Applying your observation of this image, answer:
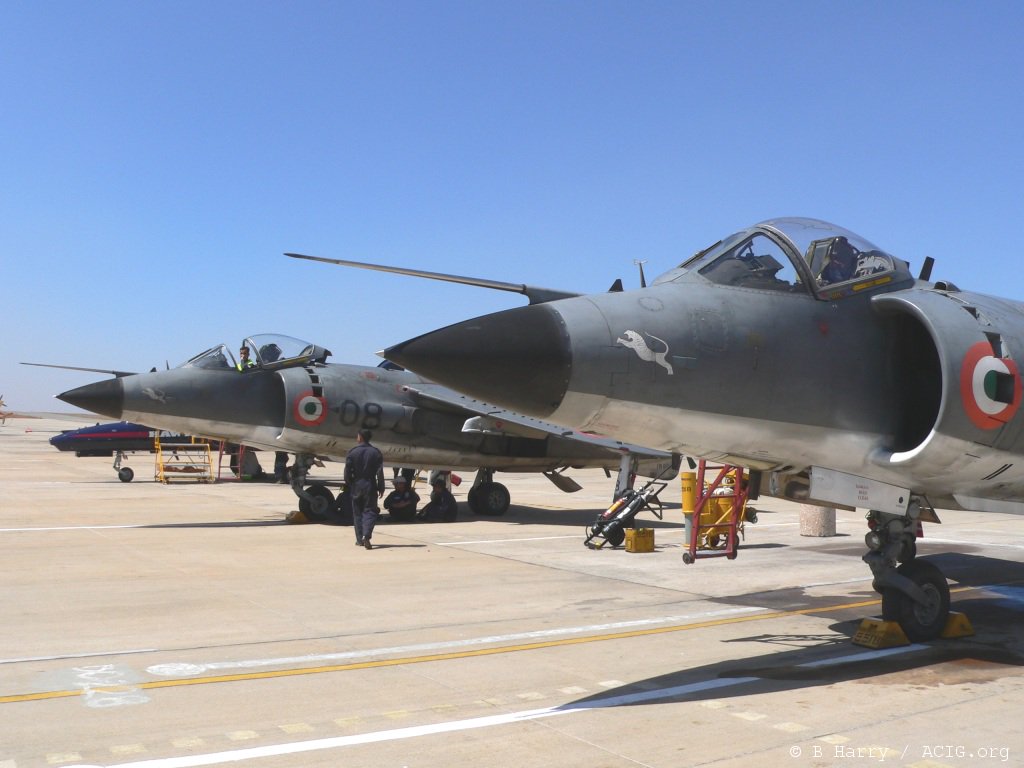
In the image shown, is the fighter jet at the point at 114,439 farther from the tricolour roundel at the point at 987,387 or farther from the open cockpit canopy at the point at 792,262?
the tricolour roundel at the point at 987,387

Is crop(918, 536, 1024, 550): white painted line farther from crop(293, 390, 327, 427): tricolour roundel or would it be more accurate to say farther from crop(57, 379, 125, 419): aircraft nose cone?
crop(57, 379, 125, 419): aircraft nose cone

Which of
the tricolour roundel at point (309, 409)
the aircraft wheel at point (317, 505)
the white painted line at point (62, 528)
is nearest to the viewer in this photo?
the white painted line at point (62, 528)

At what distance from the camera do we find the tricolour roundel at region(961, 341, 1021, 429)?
235 inches

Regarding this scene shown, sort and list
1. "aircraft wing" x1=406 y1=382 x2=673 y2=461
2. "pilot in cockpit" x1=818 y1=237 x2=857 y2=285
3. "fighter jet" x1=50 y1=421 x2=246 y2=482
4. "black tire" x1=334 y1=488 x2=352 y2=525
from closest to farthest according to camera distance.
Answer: "pilot in cockpit" x1=818 y1=237 x2=857 y2=285
"black tire" x1=334 y1=488 x2=352 y2=525
"aircraft wing" x1=406 y1=382 x2=673 y2=461
"fighter jet" x1=50 y1=421 x2=246 y2=482

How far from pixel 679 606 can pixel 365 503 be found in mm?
5337

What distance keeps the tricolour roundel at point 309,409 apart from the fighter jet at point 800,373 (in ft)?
28.5

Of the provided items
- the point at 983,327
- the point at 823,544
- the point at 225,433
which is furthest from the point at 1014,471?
the point at 225,433

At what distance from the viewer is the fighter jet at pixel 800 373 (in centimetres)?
504

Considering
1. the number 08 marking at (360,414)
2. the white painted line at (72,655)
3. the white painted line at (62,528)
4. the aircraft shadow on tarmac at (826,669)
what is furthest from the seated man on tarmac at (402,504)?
the aircraft shadow on tarmac at (826,669)

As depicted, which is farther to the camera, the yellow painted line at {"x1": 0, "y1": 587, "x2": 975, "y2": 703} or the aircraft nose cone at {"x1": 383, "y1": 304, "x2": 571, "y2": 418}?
the yellow painted line at {"x1": 0, "y1": 587, "x2": 975, "y2": 703}

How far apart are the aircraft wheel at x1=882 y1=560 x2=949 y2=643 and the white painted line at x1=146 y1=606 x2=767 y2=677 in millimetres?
1635

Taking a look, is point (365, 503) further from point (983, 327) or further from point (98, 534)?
point (983, 327)

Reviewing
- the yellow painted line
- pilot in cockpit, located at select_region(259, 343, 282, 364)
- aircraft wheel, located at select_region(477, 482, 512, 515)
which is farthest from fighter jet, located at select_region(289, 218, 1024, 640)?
aircraft wheel, located at select_region(477, 482, 512, 515)

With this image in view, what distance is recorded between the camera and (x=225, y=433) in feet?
48.8
